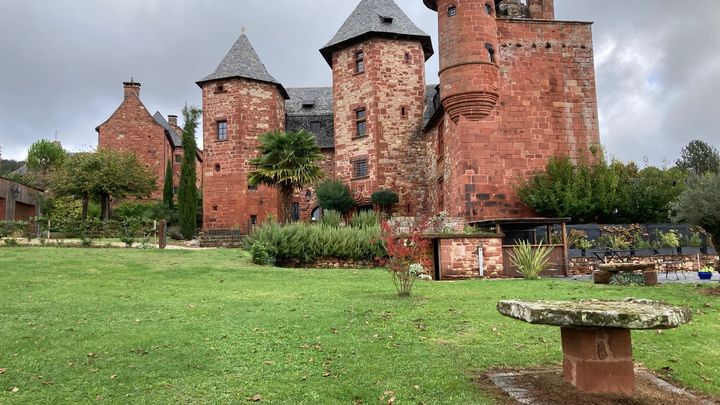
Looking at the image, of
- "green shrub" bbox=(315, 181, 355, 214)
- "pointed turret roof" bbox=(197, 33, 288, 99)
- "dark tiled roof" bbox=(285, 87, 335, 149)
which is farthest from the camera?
"dark tiled roof" bbox=(285, 87, 335, 149)

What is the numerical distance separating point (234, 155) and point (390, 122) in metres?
9.95

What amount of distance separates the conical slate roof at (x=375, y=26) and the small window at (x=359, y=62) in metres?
0.74

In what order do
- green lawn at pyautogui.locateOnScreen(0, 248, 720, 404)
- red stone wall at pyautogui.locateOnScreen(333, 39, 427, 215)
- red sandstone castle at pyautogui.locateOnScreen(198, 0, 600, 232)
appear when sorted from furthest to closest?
1. red stone wall at pyautogui.locateOnScreen(333, 39, 427, 215)
2. red sandstone castle at pyautogui.locateOnScreen(198, 0, 600, 232)
3. green lawn at pyautogui.locateOnScreen(0, 248, 720, 404)

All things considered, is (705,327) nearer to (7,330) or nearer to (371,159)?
(7,330)

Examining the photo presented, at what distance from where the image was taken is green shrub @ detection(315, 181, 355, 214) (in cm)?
2666

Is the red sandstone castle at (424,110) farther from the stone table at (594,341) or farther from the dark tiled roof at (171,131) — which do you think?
the stone table at (594,341)

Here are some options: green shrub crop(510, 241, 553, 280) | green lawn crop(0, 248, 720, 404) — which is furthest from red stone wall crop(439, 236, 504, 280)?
green lawn crop(0, 248, 720, 404)

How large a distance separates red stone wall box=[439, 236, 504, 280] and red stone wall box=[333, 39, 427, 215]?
1208 centimetres

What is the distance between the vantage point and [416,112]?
28.1 m

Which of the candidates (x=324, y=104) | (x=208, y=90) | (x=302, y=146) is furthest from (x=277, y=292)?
(x=324, y=104)

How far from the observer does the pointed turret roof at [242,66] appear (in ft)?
103

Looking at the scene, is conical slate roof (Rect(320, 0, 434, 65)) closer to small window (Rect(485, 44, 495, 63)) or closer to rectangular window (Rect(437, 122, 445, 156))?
rectangular window (Rect(437, 122, 445, 156))

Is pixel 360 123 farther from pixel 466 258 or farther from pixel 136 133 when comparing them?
pixel 136 133

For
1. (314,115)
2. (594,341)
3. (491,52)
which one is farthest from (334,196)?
(594,341)
